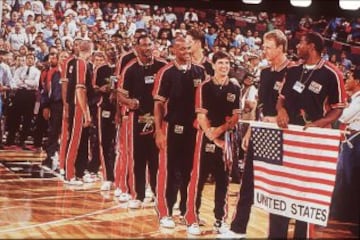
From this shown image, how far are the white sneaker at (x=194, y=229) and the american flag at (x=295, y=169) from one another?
1.97 feet

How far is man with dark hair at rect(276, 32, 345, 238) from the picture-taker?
4781 mm

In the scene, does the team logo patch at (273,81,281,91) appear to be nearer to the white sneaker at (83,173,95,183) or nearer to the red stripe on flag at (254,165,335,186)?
the red stripe on flag at (254,165,335,186)

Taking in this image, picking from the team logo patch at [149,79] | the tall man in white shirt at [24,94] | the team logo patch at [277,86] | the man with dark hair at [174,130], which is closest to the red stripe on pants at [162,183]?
the man with dark hair at [174,130]

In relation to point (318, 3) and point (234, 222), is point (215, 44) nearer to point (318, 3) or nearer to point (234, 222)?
point (318, 3)

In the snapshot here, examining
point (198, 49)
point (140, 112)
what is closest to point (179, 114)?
point (140, 112)

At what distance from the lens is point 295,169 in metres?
4.83

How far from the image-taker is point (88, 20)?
4914 millimetres

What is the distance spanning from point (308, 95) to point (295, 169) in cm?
69

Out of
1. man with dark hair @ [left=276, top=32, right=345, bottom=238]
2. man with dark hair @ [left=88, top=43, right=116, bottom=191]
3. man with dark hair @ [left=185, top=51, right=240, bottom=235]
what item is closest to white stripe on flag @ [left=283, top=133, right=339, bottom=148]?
man with dark hair @ [left=276, top=32, right=345, bottom=238]

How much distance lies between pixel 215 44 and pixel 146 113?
917mm

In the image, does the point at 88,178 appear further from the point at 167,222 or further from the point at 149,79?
the point at 149,79

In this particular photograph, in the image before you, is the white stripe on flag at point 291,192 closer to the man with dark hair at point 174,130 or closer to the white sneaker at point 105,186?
the man with dark hair at point 174,130

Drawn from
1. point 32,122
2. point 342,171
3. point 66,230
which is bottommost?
point 66,230

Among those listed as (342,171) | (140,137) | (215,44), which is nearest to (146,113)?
(140,137)
